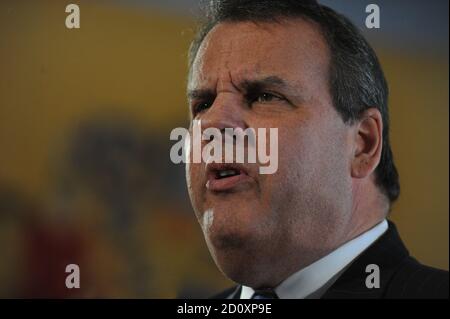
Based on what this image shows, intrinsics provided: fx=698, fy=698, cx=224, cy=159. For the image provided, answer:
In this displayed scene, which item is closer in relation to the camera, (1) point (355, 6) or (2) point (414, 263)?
(2) point (414, 263)

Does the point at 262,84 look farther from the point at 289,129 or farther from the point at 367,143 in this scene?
the point at 367,143

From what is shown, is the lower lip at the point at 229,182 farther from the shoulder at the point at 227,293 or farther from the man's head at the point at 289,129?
the shoulder at the point at 227,293

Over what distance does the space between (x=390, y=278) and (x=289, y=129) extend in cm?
30

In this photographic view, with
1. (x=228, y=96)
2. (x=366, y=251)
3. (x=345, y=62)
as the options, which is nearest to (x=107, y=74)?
(x=228, y=96)

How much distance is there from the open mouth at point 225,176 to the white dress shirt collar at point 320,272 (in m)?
0.20

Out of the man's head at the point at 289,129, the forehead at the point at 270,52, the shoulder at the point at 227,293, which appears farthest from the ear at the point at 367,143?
the shoulder at the point at 227,293

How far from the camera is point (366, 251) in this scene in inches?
46.4

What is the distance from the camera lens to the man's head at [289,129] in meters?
1.12

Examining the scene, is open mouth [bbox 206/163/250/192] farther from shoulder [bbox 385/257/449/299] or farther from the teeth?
shoulder [bbox 385/257/449/299]

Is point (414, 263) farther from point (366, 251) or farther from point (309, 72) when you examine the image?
point (309, 72)

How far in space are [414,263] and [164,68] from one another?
0.67 m

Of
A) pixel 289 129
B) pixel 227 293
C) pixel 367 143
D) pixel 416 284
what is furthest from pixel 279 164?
pixel 227 293

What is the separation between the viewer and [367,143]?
121 cm

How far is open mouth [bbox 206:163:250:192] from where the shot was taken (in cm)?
111
